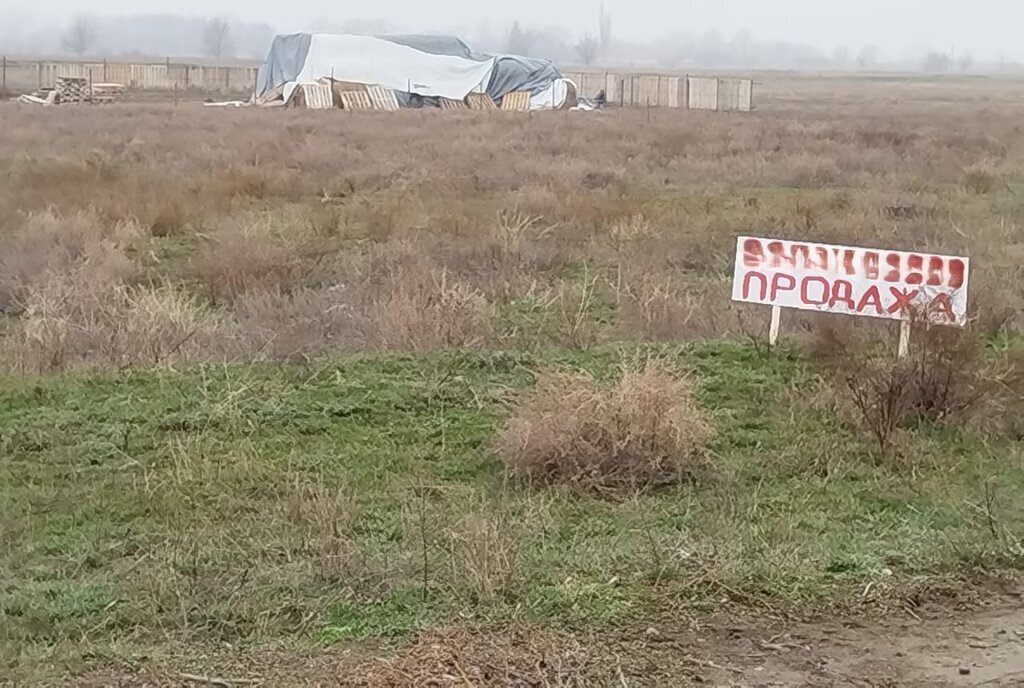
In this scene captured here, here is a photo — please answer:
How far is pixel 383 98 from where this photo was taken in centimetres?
4912

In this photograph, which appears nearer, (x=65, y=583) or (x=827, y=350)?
(x=65, y=583)

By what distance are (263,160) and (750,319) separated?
15276 mm

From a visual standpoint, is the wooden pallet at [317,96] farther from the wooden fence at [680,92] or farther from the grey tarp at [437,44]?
the wooden fence at [680,92]

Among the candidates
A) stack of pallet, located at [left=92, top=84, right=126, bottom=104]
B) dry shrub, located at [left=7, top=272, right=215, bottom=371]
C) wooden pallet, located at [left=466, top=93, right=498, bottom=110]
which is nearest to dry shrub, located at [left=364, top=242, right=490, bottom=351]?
dry shrub, located at [left=7, top=272, right=215, bottom=371]

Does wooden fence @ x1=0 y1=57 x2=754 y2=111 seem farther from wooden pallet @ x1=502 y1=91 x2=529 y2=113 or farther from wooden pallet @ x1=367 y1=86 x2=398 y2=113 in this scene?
wooden pallet @ x1=367 y1=86 x2=398 y2=113

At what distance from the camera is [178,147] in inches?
1035

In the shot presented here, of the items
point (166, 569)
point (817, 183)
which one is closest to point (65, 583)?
point (166, 569)

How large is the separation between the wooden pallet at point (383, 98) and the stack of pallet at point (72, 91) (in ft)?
33.9

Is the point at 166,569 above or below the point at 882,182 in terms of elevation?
below

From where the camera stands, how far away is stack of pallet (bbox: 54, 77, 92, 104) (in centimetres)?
4666

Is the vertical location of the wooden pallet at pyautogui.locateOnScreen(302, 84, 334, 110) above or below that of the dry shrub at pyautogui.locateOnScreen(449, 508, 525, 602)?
above

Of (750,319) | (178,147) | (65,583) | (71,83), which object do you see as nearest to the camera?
(65,583)

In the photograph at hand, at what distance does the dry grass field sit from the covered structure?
122 feet

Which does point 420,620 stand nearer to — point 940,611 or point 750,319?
point 940,611
